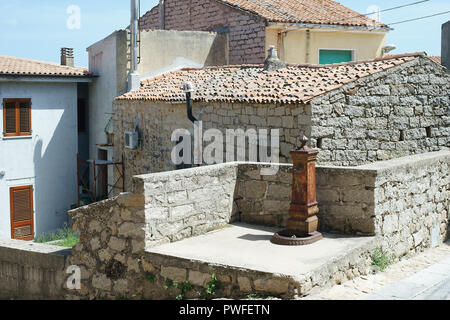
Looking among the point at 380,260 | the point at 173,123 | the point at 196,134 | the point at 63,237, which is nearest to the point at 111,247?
the point at 380,260

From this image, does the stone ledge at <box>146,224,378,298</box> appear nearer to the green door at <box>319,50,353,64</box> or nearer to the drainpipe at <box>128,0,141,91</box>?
the drainpipe at <box>128,0,141,91</box>

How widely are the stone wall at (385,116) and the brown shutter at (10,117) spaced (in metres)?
10.7

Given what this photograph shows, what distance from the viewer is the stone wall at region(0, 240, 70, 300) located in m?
7.36

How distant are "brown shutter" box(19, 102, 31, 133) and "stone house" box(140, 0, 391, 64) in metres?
5.99

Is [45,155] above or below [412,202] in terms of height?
above

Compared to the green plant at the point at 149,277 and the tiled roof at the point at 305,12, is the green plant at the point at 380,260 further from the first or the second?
the tiled roof at the point at 305,12

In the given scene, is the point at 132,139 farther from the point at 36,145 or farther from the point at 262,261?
the point at 262,261

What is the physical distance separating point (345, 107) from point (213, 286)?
212 inches

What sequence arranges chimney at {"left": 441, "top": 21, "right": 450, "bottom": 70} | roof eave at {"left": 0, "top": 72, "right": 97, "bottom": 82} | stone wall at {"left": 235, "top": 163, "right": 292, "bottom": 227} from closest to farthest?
stone wall at {"left": 235, "top": 163, "right": 292, "bottom": 227}
chimney at {"left": 441, "top": 21, "right": 450, "bottom": 70}
roof eave at {"left": 0, "top": 72, "right": 97, "bottom": 82}

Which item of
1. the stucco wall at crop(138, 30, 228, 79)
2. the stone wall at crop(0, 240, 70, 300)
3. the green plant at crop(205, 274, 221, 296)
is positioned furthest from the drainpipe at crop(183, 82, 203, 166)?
the green plant at crop(205, 274, 221, 296)

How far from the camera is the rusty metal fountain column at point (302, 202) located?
6.67 metres

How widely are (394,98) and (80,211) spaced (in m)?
6.28

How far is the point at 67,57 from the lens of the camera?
20.9 metres

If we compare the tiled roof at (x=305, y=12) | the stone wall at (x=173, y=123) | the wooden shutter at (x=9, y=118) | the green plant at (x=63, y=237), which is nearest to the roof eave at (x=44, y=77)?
the wooden shutter at (x=9, y=118)
